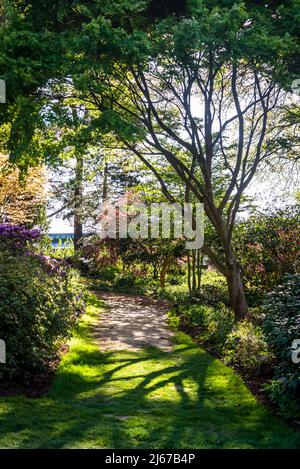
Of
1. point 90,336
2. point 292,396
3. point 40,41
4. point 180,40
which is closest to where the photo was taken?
point 292,396

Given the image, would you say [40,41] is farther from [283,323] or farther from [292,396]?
[292,396]

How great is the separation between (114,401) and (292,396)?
76.0 inches

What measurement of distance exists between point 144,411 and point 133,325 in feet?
16.6

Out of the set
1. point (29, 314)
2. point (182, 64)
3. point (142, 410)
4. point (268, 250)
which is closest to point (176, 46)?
point (182, 64)

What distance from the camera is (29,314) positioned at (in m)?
6.02

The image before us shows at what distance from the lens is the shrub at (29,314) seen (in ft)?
18.5

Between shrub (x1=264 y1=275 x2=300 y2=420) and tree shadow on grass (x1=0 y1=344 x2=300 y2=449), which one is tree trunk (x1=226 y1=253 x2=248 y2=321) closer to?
tree shadow on grass (x1=0 y1=344 x2=300 y2=449)

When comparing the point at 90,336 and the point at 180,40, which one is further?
the point at 90,336

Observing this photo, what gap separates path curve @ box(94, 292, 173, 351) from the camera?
8.29 m

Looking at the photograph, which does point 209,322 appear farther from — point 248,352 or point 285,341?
point 285,341

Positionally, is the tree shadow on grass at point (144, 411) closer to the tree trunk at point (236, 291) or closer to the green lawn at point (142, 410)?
the green lawn at point (142, 410)

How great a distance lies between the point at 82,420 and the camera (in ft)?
14.8

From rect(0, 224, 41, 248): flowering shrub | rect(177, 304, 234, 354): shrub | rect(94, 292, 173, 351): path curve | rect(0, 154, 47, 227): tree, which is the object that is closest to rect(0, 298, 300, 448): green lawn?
rect(177, 304, 234, 354): shrub
